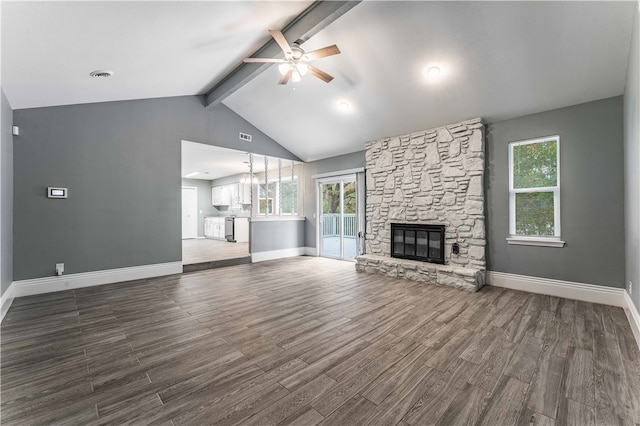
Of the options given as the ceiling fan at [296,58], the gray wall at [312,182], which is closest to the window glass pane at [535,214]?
the ceiling fan at [296,58]

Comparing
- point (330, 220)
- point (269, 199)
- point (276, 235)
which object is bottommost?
point (276, 235)

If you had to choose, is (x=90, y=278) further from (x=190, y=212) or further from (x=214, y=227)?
(x=190, y=212)

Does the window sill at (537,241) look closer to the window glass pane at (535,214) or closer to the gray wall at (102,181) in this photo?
the window glass pane at (535,214)

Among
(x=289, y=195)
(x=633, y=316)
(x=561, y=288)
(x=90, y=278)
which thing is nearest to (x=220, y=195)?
(x=289, y=195)

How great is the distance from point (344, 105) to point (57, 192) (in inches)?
187

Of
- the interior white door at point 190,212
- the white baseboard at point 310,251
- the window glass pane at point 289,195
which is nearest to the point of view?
the white baseboard at point 310,251

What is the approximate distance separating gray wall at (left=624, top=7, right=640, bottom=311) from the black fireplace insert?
214 centimetres

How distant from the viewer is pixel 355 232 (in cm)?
672

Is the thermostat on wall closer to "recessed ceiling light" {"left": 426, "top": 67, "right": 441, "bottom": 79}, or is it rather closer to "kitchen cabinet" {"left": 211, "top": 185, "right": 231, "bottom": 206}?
"recessed ceiling light" {"left": 426, "top": 67, "right": 441, "bottom": 79}

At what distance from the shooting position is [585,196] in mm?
3617

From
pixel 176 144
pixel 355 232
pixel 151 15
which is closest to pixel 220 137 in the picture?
pixel 176 144

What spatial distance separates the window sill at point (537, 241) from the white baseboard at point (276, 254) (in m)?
4.89

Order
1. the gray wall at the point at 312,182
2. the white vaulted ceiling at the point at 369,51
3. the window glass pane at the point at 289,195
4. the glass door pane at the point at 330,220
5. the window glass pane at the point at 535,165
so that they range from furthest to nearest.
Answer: the window glass pane at the point at 289,195 < the glass door pane at the point at 330,220 < the gray wall at the point at 312,182 < the window glass pane at the point at 535,165 < the white vaulted ceiling at the point at 369,51

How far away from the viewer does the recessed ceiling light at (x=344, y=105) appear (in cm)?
488
